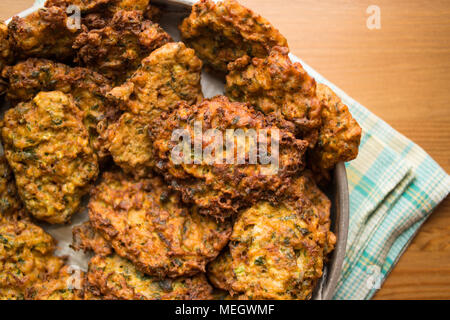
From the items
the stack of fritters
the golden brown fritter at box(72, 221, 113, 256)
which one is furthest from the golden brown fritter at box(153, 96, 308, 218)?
the golden brown fritter at box(72, 221, 113, 256)

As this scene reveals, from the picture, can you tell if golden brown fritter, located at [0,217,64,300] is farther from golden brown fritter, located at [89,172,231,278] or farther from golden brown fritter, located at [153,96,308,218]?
golden brown fritter, located at [153,96,308,218]

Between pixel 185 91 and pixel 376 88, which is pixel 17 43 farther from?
pixel 376 88

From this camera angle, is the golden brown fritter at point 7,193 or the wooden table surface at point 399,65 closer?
the golden brown fritter at point 7,193

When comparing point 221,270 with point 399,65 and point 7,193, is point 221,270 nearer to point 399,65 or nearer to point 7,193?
point 7,193

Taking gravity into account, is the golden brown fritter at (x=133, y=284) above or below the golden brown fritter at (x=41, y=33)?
below

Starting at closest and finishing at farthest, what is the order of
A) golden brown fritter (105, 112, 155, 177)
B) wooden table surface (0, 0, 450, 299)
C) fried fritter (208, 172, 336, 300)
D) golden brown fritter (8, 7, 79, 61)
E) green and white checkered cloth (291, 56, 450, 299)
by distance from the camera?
fried fritter (208, 172, 336, 300) < golden brown fritter (8, 7, 79, 61) < golden brown fritter (105, 112, 155, 177) < green and white checkered cloth (291, 56, 450, 299) < wooden table surface (0, 0, 450, 299)

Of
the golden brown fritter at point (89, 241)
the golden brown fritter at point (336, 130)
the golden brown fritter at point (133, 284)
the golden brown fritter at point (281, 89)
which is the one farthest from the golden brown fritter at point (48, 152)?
the golden brown fritter at point (336, 130)

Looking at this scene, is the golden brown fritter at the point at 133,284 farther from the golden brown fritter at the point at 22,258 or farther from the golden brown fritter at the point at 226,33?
the golden brown fritter at the point at 226,33

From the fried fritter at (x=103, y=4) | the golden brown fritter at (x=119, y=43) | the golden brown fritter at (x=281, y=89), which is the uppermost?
the fried fritter at (x=103, y=4)
